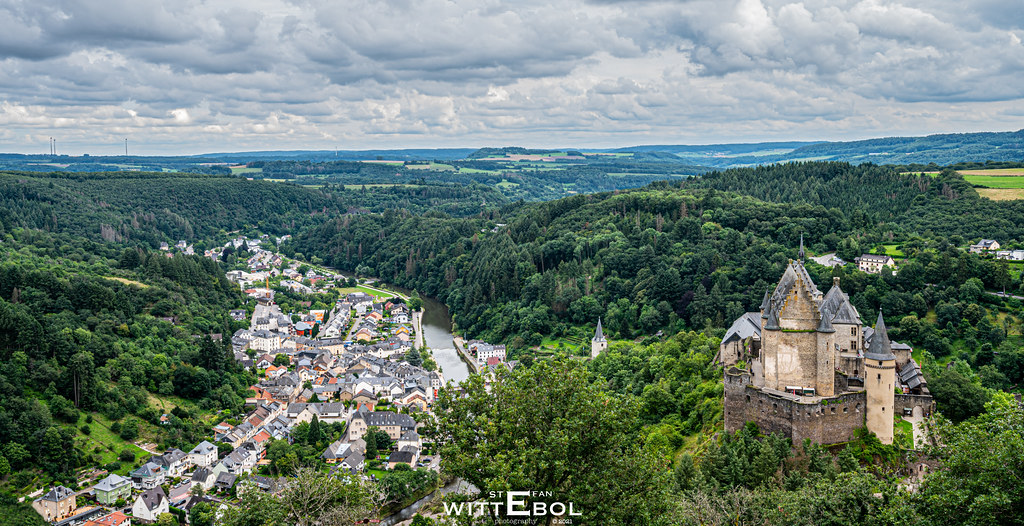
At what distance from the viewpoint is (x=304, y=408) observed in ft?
246

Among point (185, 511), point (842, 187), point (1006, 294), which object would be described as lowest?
point (185, 511)

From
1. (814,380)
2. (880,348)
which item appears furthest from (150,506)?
(880,348)

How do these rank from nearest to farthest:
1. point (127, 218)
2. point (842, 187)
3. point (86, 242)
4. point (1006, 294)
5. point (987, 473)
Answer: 1. point (987, 473)
2. point (1006, 294)
3. point (86, 242)
4. point (842, 187)
5. point (127, 218)

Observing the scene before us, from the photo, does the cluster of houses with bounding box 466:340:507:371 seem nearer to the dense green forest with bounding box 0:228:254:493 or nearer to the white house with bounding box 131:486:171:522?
the dense green forest with bounding box 0:228:254:493

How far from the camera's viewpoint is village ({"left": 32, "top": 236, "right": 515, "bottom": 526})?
54.8m

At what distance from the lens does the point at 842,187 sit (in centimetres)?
14012

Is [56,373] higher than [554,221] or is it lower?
lower

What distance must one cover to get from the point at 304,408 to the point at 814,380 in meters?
51.1

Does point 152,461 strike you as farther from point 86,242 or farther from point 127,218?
point 127,218

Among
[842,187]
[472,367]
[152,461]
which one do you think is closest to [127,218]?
[472,367]

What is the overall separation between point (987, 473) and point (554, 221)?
12394 cm

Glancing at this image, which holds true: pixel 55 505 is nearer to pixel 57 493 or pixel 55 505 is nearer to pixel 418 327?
pixel 57 493

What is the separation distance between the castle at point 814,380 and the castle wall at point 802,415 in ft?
0.16

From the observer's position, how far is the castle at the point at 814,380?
38.5 metres
